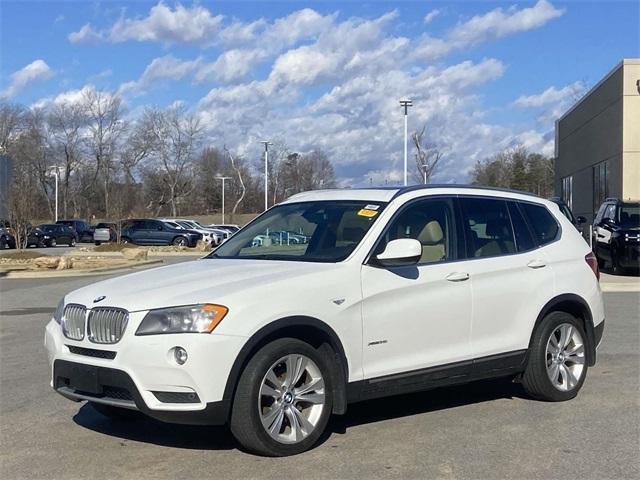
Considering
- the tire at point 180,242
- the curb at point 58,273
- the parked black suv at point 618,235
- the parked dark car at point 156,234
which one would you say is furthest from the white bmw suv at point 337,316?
the parked dark car at point 156,234

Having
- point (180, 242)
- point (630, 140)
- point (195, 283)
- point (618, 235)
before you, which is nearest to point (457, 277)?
point (195, 283)

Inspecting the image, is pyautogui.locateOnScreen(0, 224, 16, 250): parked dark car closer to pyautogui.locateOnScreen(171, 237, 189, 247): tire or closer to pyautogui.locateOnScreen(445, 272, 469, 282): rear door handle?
pyautogui.locateOnScreen(171, 237, 189, 247): tire

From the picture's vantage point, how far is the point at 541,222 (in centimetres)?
738

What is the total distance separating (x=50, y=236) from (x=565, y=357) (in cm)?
4581

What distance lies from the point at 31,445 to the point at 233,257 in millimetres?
2099

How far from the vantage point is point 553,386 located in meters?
7.03

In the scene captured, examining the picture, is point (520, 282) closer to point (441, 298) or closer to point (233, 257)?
point (441, 298)

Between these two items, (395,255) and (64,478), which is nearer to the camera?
(64,478)

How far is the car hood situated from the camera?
17.1ft

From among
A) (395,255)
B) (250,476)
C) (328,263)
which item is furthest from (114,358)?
(395,255)

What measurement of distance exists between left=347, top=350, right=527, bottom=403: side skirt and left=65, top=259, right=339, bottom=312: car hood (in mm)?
913

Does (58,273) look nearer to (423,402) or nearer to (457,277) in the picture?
(423,402)

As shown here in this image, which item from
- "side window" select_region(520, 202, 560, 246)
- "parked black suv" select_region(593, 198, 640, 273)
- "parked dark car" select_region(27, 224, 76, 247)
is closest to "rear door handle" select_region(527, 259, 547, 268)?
"side window" select_region(520, 202, 560, 246)

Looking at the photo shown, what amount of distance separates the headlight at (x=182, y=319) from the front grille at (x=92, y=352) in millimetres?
289
